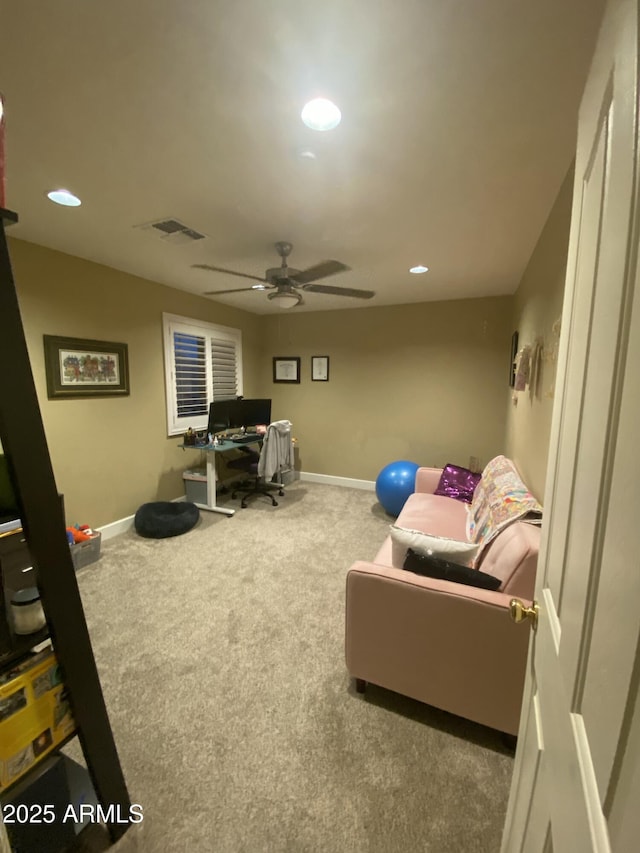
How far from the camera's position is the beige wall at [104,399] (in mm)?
2807

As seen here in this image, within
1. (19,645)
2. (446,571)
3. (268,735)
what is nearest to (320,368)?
(446,571)

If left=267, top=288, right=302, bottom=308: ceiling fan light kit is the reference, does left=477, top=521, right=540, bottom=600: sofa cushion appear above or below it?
below

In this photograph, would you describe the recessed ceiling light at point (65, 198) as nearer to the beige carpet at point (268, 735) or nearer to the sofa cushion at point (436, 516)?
the beige carpet at point (268, 735)

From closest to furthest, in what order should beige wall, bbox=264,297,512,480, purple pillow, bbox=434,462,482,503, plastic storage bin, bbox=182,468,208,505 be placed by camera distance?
purple pillow, bbox=434,462,482,503
plastic storage bin, bbox=182,468,208,505
beige wall, bbox=264,297,512,480

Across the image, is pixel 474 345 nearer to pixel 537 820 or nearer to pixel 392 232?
pixel 392 232

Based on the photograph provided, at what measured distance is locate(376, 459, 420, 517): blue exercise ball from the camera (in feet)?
12.7

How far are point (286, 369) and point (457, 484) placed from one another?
9.94 ft

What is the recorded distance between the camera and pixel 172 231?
241 centimetres

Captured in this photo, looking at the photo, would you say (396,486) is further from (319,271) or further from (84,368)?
(84,368)

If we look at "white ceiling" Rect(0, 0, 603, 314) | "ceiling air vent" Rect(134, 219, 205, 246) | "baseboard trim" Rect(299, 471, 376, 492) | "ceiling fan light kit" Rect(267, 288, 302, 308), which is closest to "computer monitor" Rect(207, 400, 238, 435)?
"baseboard trim" Rect(299, 471, 376, 492)

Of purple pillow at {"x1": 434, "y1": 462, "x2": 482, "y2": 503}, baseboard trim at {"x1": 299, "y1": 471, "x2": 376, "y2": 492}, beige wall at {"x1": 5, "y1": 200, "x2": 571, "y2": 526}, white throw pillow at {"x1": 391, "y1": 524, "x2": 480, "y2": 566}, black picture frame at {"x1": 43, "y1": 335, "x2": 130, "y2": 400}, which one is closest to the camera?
white throw pillow at {"x1": 391, "y1": 524, "x2": 480, "y2": 566}

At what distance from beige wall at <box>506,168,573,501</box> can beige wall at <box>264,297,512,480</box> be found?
138cm

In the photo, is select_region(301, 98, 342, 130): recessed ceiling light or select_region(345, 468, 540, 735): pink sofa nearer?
select_region(301, 98, 342, 130): recessed ceiling light

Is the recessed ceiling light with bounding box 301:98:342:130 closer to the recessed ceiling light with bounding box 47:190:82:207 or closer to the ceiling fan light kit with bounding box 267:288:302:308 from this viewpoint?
the ceiling fan light kit with bounding box 267:288:302:308
